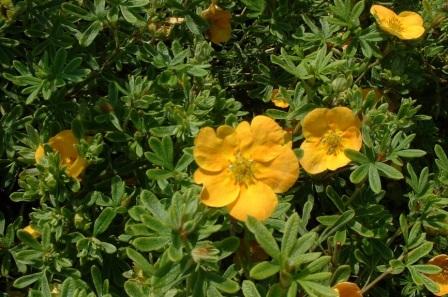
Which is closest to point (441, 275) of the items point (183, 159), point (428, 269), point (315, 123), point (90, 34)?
point (428, 269)

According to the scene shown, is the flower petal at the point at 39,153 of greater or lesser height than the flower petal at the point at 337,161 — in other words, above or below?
above

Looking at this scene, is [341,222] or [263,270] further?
[341,222]

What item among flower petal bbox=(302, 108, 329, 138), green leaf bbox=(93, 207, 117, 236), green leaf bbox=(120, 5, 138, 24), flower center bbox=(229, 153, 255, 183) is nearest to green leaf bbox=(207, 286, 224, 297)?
flower center bbox=(229, 153, 255, 183)

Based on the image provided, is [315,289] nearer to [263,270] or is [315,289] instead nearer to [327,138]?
[263,270]

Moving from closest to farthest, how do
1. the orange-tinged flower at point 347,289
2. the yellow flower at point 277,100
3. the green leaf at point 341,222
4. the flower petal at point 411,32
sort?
the orange-tinged flower at point 347,289 → the green leaf at point 341,222 → the flower petal at point 411,32 → the yellow flower at point 277,100

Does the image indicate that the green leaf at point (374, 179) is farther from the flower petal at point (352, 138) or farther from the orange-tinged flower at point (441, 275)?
the orange-tinged flower at point (441, 275)

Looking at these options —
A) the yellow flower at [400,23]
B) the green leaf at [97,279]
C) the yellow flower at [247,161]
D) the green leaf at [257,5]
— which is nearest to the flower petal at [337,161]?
the yellow flower at [247,161]

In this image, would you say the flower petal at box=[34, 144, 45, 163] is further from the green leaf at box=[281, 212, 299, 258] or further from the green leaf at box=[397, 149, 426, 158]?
the green leaf at box=[397, 149, 426, 158]

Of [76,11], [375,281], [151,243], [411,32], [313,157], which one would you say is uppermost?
[76,11]
